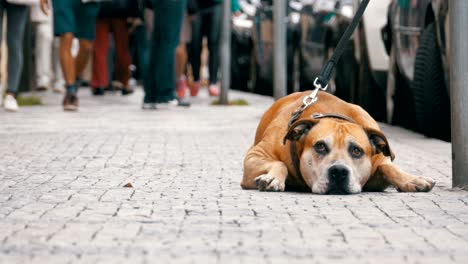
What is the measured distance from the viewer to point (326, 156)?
661 centimetres

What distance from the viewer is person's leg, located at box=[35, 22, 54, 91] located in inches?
818

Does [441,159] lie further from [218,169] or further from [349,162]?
[349,162]

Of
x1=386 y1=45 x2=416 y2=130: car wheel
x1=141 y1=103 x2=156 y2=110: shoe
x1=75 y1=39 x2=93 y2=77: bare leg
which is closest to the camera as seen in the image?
x1=386 y1=45 x2=416 y2=130: car wheel

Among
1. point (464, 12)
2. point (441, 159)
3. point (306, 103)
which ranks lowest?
point (441, 159)

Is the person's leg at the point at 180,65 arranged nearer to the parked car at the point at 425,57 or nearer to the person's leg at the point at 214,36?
the person's leg at the point at 214,36

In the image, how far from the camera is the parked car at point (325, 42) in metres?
14.2

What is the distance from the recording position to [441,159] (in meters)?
8.95

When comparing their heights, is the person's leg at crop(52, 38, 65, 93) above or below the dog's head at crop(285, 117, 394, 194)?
below

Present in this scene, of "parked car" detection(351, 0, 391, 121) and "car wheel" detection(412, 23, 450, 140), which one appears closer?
"car wheel" detection(412, 23, 450, 140)

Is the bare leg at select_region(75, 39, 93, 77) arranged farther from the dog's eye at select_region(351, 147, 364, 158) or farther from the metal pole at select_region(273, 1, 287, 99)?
the dog's eye at select_region(351, 147, 364, 158)

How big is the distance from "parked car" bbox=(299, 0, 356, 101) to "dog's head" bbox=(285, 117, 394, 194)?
6.90 metres

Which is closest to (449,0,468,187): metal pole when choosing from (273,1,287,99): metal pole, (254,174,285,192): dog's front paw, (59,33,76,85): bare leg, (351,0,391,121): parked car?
(254,174,285,192): dog's front paw

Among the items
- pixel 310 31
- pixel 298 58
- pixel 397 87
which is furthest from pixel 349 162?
pixel 298 58

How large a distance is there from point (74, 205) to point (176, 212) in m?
0.57
